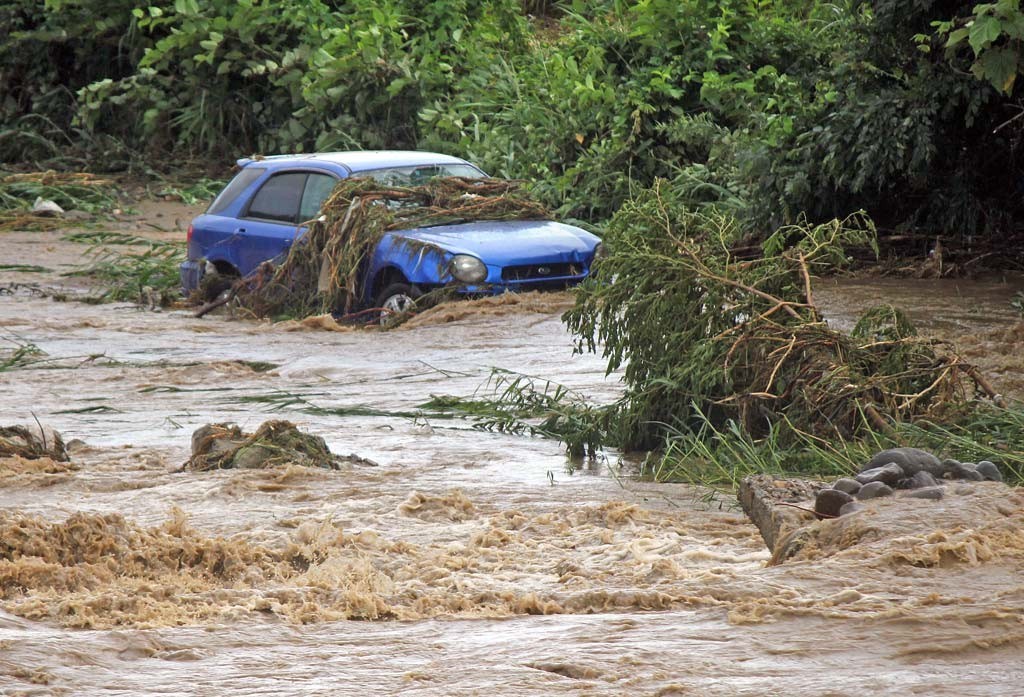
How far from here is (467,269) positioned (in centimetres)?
1158

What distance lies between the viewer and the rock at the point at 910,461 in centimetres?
591

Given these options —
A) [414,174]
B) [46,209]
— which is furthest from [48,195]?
[414,174]

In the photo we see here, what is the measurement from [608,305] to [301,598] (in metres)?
3.07

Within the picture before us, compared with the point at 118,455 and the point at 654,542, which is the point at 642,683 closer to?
the point at 654,542

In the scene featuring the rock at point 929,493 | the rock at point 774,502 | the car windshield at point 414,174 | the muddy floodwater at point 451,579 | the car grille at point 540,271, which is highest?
the car windshield at point 414,174

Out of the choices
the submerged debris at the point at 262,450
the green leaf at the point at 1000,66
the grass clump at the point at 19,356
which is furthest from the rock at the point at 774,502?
the grass clump at the point at 19,356

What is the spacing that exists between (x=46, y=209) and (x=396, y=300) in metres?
9.92

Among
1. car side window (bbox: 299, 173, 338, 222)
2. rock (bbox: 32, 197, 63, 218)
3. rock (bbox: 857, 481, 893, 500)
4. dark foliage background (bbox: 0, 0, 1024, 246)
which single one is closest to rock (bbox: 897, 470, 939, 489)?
rock (bbox: 857, 481, 893, 500)

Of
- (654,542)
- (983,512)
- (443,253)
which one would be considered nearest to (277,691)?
(654,542)

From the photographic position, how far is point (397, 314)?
11.8m

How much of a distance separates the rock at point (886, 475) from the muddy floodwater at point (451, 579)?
28cm

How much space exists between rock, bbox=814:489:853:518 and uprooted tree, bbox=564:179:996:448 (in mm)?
1159

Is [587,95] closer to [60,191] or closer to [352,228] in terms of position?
[352,228]

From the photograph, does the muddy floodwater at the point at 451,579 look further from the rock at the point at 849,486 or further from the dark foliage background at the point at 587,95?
the dark foliage background at the point at 587,95
